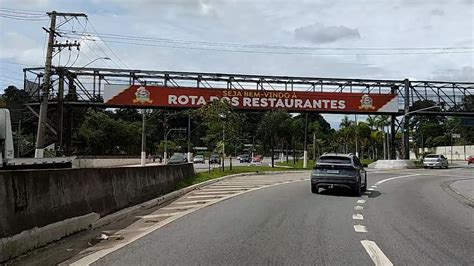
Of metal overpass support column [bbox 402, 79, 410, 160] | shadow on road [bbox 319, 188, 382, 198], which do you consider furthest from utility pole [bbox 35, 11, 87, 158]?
metal overpass support column [bbox 402, 79, 410, 160]

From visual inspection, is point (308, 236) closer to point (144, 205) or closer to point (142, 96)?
point (144, 205)

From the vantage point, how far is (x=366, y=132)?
81.6 meters

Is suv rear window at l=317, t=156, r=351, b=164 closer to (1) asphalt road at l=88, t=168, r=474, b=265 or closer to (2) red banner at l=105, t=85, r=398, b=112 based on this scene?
(1) asphalt road at l=88, t=168, r=474, b=265

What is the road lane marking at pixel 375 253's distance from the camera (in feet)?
25.5

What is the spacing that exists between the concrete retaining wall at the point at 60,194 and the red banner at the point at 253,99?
99.4ft

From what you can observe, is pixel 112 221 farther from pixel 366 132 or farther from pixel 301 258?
A: pixel 366 132

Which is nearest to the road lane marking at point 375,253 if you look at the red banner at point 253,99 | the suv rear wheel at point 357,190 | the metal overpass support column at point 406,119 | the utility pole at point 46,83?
the suv rear wheel at point 357,190

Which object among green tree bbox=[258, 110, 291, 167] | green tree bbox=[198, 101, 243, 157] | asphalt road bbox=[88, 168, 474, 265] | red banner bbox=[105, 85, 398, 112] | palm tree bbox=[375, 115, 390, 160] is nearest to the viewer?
asphalt road bbox=[88, 168, 474, 265]

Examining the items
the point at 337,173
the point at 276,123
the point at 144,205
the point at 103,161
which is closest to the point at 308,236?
the point at 144,205

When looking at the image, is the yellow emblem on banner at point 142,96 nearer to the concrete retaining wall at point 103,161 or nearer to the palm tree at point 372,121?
the concrete retaining wall at point 103,161

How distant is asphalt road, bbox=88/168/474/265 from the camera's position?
7.98 meters

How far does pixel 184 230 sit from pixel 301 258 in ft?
11.2

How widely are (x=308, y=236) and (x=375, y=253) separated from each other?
1798mm

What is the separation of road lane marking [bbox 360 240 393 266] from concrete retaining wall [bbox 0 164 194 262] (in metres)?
5.40
